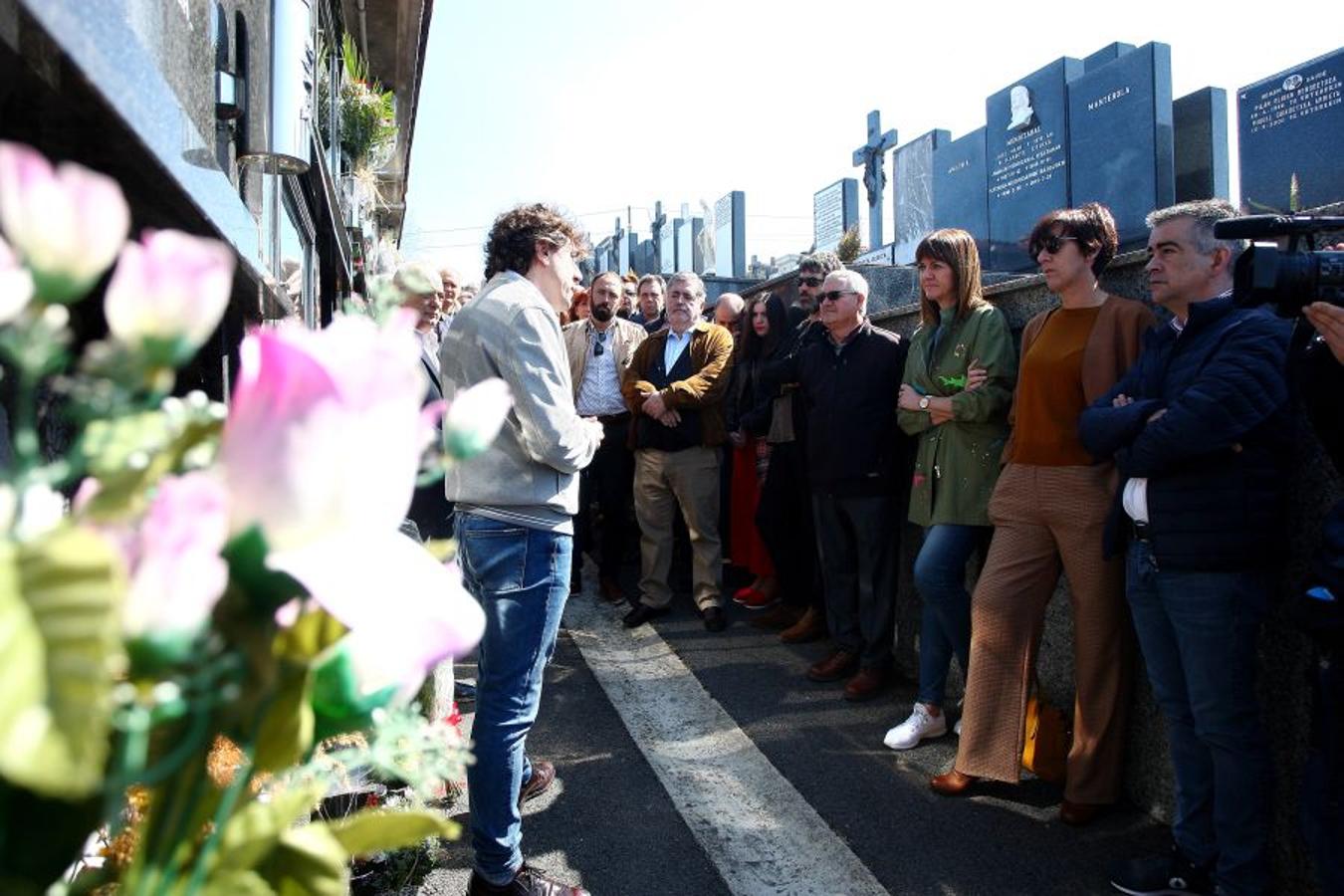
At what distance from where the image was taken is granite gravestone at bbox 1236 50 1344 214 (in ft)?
32.1

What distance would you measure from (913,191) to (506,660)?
16637 millimetres

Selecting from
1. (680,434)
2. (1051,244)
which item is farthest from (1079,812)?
(680,434)

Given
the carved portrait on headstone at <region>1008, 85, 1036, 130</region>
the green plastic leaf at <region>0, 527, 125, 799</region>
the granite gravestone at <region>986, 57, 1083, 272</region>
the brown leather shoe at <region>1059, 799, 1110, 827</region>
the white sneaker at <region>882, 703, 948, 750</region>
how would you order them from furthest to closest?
the carved portrait on headstone at <region>1008, 85, 1036, 130</region> → the granite gravestone at <region>986, 57, 1083, 272</region> → the white sneaker at <region>882, 703, 948, 750</region> → the brown leather shoe at <region>1059, 799, 1110, 827</region> → the green plastic leaf at <region>0, 527, 125, 799</region>

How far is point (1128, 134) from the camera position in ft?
42.0

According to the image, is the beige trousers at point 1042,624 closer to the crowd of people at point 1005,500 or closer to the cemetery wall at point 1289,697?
the crowd of people at point 1005,500

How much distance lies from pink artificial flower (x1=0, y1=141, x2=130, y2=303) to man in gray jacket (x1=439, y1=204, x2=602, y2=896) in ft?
8.03

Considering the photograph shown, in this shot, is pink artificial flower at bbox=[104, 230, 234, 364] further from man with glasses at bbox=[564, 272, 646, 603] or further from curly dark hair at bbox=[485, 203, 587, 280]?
man with glasses at bbox=[564, 272, 646, 603]

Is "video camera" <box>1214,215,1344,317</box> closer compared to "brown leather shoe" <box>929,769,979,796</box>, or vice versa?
"video camera" <box>1214,215,1344,317</box>

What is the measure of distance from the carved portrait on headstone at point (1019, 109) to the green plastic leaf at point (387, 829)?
1545 cm

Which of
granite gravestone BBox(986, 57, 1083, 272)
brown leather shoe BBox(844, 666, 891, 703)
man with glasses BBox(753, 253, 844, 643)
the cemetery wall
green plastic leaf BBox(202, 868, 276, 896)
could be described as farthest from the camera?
granite gravestone BBox(986, 57, 1083, 272)

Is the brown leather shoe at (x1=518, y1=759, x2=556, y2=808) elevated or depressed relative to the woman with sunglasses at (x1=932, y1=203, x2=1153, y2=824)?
depressed

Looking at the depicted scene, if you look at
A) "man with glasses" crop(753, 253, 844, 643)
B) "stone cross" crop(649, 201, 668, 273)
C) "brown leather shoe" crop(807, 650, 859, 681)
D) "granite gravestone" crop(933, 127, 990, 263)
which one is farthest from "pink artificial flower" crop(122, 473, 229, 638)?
"stone cross" crop(649, 201, 668, 273)

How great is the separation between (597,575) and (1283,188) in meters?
7.81

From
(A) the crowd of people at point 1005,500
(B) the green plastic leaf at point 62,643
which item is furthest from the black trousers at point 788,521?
(B) the green plastic leaf at point 62,643
